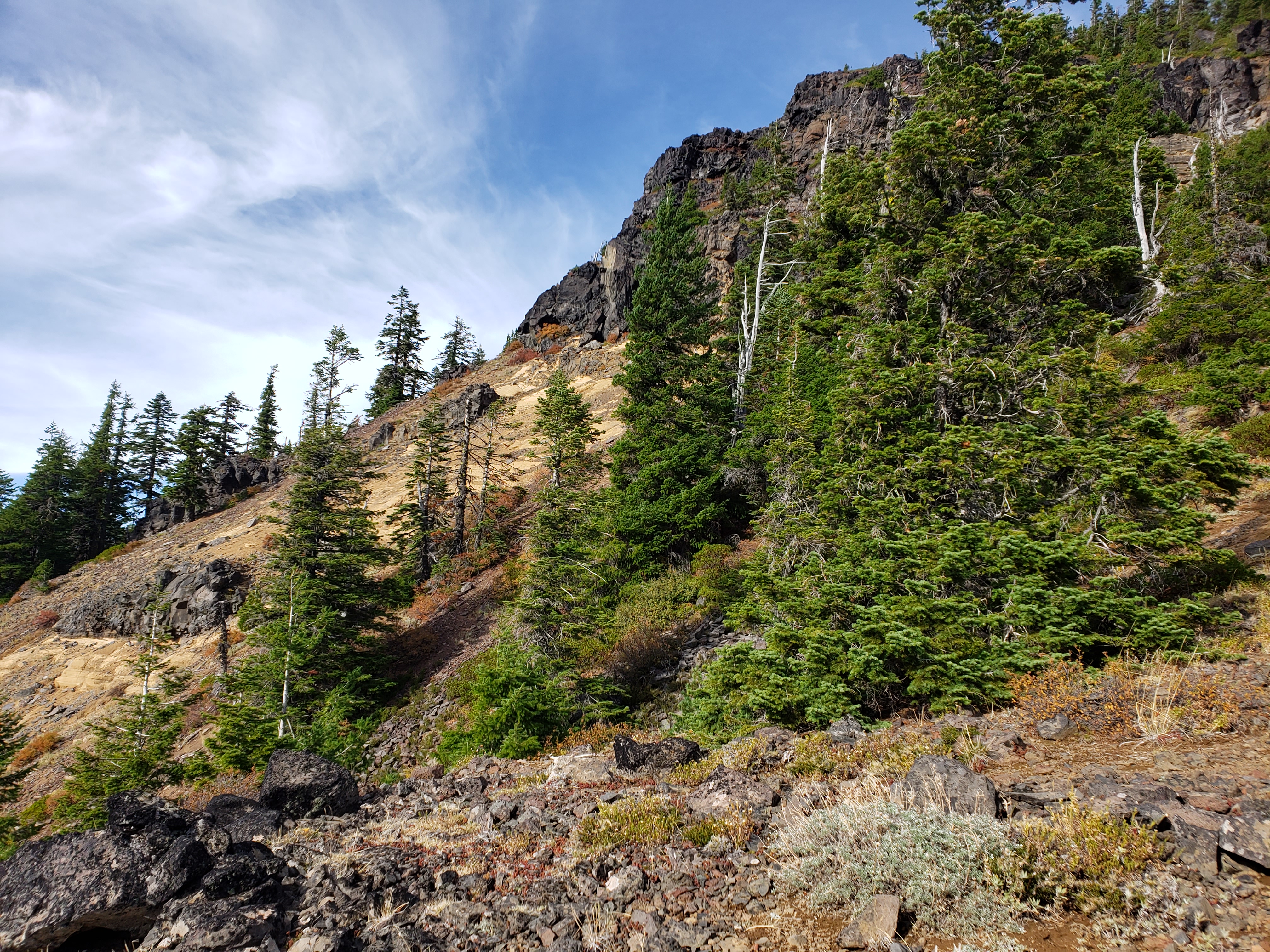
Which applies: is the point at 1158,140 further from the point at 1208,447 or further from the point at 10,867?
the point at 10,867

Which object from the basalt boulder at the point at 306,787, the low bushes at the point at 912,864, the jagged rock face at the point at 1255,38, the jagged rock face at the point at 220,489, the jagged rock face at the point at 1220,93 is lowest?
the basalt boulder at the point at 306,787

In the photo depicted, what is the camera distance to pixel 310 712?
18.8 m

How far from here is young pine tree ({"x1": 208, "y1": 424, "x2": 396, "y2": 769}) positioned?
15336mm

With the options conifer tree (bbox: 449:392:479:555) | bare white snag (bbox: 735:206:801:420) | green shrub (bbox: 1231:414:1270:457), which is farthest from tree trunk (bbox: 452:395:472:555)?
green shrub (bbox: 1231:414:1270:457)

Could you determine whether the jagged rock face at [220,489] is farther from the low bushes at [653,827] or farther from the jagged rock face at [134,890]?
the low bushes at [653,827]

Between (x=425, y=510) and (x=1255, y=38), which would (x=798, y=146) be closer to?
(x=1255, y=38)

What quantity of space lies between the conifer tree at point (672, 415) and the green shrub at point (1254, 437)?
42.3 feet

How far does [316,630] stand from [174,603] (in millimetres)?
21777

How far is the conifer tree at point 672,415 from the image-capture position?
19984 millimetres

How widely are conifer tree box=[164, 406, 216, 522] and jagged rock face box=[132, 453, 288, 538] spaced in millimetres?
474

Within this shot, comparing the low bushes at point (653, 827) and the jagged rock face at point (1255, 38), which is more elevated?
the jagged rock face at point (1255, 38)

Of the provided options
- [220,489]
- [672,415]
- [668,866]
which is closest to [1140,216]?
[672,415]

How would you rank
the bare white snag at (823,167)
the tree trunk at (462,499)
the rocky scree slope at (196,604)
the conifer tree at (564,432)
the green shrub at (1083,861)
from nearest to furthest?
1. the green shrub at (1083,861)
2. the conifer tree at (564,432)
3. the rocky scree slope at (196,604)
4. the bare white snag at (823,167)
5. the tree trunk at (462,499)

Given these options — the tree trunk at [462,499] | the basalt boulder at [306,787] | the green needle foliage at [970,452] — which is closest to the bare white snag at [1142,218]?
the green needle foliage at [970,452]
